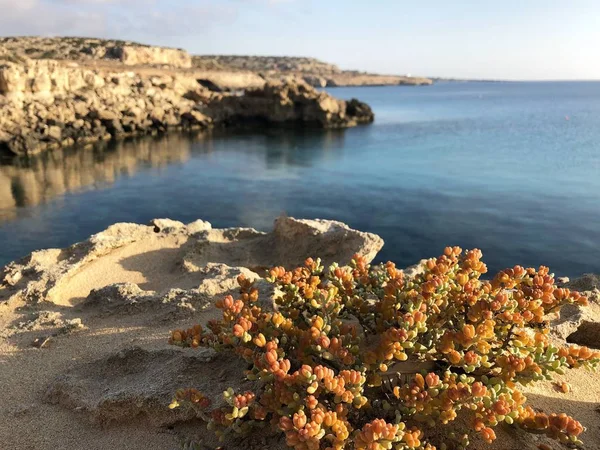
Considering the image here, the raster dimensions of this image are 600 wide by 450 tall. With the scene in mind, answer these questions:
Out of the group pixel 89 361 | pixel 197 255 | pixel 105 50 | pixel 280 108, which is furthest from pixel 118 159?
pixel 105 50

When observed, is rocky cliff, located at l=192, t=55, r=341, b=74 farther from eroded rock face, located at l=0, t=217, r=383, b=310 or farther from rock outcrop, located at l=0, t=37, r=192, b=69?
eroded rock face, located at l=0, t=217, r=383, b=310

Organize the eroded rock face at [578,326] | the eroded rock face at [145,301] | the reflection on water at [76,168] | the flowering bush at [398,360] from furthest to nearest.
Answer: the reflection on water at [76,168]
the eroded rock face at [578,326]
the eroded rock face at [145,301]
the flowering bush at [398,360]

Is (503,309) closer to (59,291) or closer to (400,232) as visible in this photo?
(59,291)

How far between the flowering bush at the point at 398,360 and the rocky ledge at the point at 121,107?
97.7 ft

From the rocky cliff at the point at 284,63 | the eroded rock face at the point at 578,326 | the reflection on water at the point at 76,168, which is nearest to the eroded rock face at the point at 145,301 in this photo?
the eroded rock face at the point at 578,326

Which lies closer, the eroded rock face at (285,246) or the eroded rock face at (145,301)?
the eroded rock face at (145,301)

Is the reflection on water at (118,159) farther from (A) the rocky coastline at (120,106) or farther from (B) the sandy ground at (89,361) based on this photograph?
(B) the sandy ground at (89,361)

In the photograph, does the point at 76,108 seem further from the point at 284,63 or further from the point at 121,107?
the point at 284,63

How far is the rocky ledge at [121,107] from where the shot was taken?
30891 mm

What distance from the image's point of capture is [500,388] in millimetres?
3236

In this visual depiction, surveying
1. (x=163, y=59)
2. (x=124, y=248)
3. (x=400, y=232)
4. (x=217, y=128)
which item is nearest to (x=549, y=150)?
(x=400, y=232)

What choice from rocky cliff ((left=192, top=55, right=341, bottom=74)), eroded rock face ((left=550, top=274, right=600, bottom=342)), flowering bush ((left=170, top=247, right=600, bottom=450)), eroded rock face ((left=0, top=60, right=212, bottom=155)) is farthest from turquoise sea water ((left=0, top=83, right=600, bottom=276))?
rocky cliff ((left=192, top=55, right=341, bottom=74))

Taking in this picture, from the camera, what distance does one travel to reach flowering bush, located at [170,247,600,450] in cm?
305

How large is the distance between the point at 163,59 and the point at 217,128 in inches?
1847
